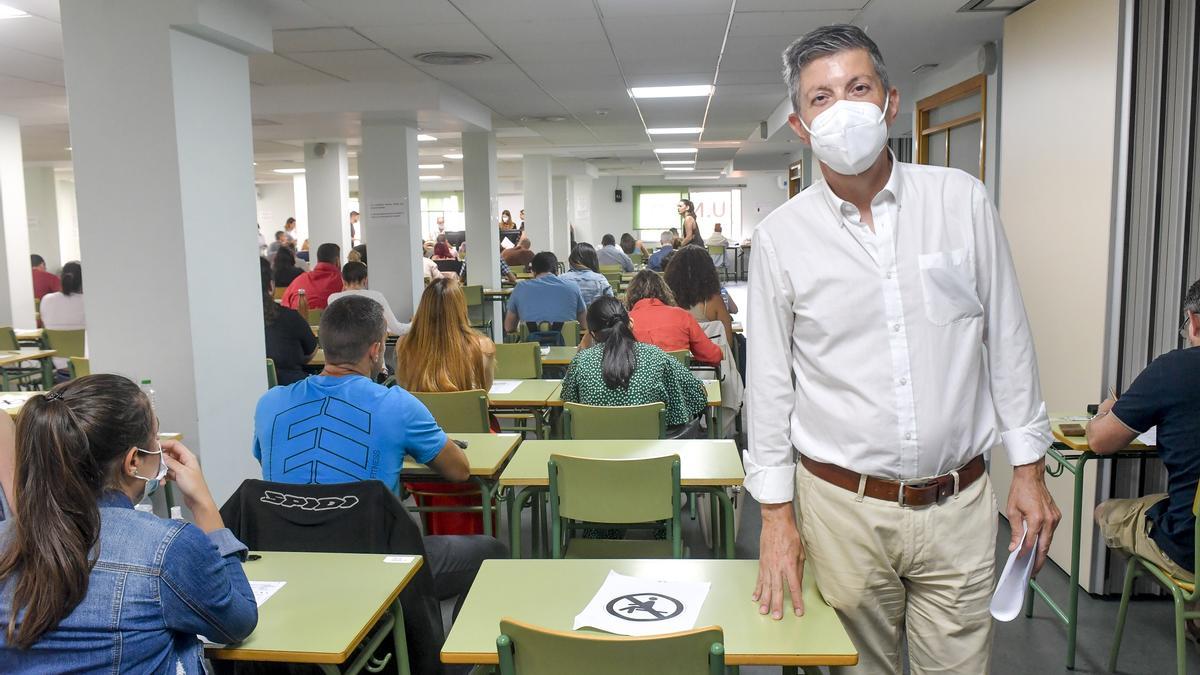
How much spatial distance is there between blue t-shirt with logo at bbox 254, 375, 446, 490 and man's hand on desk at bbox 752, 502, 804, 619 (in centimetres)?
125

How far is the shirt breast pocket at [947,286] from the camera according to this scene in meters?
1.56

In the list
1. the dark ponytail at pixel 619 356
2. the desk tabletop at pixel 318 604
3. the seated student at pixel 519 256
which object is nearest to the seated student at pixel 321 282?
the dark ponytail at pixel 619 356

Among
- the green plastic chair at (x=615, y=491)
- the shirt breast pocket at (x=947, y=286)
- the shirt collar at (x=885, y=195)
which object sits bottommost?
the green plastic chair at (x=615, y=491)

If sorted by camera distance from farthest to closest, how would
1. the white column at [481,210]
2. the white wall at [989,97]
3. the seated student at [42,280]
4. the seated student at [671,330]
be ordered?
the white column at [481,210]
the seated student at [42,280]
the white wall at [989,97]
the seated student at [671,330]

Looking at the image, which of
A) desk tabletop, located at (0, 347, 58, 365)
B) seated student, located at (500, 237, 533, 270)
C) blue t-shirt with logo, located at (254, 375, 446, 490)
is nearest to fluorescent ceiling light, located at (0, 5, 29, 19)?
desk tabletop, located at (0, 347, 58, 365)

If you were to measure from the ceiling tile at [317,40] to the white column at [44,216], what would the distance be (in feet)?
43.0

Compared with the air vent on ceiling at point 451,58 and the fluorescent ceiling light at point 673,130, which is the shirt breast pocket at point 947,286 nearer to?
the air vent on ceiling at point 451,58

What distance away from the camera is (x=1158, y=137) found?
327 centimetres

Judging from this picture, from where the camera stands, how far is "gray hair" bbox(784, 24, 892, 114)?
157cm

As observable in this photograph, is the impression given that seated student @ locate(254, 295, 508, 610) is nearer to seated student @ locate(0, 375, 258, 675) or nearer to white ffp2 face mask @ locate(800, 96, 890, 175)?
seated student @ locate(0, 375, 258, 675)

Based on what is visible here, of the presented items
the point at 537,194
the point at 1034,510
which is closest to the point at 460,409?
the point at 1034,510

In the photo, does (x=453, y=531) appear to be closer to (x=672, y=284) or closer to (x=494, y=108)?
(x=672, y=284)

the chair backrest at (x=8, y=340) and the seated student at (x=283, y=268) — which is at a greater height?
the seated student at (x=283, y=268)

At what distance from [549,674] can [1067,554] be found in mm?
3125
